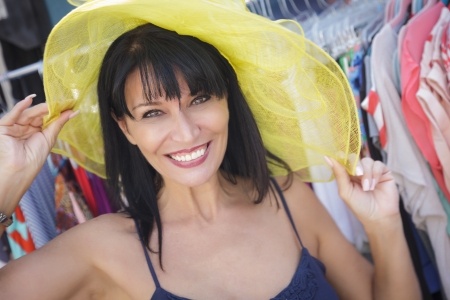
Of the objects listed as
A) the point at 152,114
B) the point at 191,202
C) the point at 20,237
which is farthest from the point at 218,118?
the point at 20,237

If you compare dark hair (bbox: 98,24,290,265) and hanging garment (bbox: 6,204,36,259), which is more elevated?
dark hair (bbox: 98,24,290,265)

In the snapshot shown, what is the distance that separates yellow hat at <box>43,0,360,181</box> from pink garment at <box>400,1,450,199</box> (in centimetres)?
40

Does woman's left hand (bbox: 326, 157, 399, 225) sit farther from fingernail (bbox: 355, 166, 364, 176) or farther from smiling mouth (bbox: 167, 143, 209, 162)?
smiling mouth (bbox: 167, 143, 209, 162)

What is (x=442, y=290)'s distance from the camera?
7.28ft

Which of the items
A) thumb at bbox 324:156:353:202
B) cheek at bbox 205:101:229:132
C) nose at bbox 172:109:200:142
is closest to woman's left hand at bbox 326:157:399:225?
thumb at bbox 324:156:353:202

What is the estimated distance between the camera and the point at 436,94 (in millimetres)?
1952

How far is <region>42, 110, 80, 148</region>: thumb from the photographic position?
154cm

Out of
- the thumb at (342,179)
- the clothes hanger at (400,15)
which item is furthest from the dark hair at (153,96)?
the clothes hanger at (400,15)

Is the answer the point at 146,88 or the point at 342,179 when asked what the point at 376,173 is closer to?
the point at 342,179

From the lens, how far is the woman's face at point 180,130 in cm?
152

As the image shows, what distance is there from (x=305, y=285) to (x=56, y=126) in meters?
0.86

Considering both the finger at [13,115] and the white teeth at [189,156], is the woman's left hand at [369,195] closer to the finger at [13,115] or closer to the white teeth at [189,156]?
the white teeth at [189,156]

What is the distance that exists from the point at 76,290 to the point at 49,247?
143 millimetres

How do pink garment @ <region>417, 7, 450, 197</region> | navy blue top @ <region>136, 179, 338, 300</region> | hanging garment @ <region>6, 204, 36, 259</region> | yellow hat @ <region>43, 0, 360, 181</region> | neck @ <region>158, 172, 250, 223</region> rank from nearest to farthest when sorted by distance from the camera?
yellow hat @ <region>43, 0, 360, 181</region> → navy blue top @ <region>136, 179, 338, 300</region> → neck @ <region>158, 172, 250, 223</region> → pink garment @ <region>417, 7, 450, 197</region> → hanging garment @ <region>6, 204, 36, 259</region>
